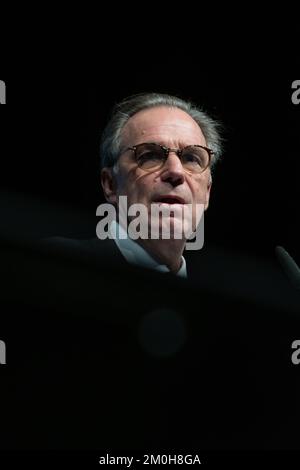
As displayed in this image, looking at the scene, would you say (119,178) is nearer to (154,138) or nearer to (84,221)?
(154,138)

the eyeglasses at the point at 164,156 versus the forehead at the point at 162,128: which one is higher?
the forehead at the point at 162,128

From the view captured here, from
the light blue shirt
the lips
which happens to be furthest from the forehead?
the light blue shirt

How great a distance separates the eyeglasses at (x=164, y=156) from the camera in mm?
1508

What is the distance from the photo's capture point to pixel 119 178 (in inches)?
62.8

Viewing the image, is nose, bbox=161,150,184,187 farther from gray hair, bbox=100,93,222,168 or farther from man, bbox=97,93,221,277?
gray hair, bbox=100,93,222,168

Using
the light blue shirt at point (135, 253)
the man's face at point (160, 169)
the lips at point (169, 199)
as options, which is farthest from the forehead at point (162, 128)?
the light blue shirt at point (135, 253)

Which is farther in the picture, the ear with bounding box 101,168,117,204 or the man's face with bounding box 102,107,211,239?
the ear with bounding box 101,168,117,204

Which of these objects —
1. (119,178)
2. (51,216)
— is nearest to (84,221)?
(51,216)

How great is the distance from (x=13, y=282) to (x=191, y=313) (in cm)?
14

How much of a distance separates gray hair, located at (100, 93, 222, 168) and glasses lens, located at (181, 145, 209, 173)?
7 centimetres

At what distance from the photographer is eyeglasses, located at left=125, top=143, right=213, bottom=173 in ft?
4.95

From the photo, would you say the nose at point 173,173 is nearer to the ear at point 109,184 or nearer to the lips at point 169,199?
the lips at point 169,199

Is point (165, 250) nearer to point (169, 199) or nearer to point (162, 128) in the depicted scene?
point (169, 199)

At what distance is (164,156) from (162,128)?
10 centimetres
